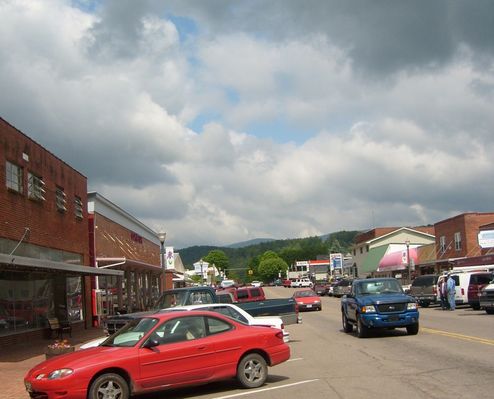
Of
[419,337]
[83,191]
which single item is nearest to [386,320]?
[419,337]

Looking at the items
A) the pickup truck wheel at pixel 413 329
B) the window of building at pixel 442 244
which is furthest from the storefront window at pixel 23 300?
the window of building at pixel 442 244

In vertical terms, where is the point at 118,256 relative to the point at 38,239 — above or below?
below

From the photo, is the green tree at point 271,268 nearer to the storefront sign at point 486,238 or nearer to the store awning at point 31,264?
the storefront sign at point 486,238

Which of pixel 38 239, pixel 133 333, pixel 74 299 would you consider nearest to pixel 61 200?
pixel 38 239

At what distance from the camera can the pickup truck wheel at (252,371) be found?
10484mm

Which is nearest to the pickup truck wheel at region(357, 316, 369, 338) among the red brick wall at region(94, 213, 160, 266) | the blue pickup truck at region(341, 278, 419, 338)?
the blue pickup truck at region(341, 278, 419, 338)

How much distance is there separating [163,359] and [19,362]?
28.9 feet

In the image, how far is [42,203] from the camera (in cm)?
2445

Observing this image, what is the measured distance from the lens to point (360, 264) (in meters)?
100

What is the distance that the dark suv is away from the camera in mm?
35625

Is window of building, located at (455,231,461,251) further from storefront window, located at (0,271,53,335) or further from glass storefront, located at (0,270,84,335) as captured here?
storefront window, located at (0,271,53,335)

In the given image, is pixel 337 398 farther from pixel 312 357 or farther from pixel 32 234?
pixel 32 234

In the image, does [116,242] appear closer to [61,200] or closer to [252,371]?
[61,200]

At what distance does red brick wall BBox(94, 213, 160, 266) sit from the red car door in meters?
23.9
